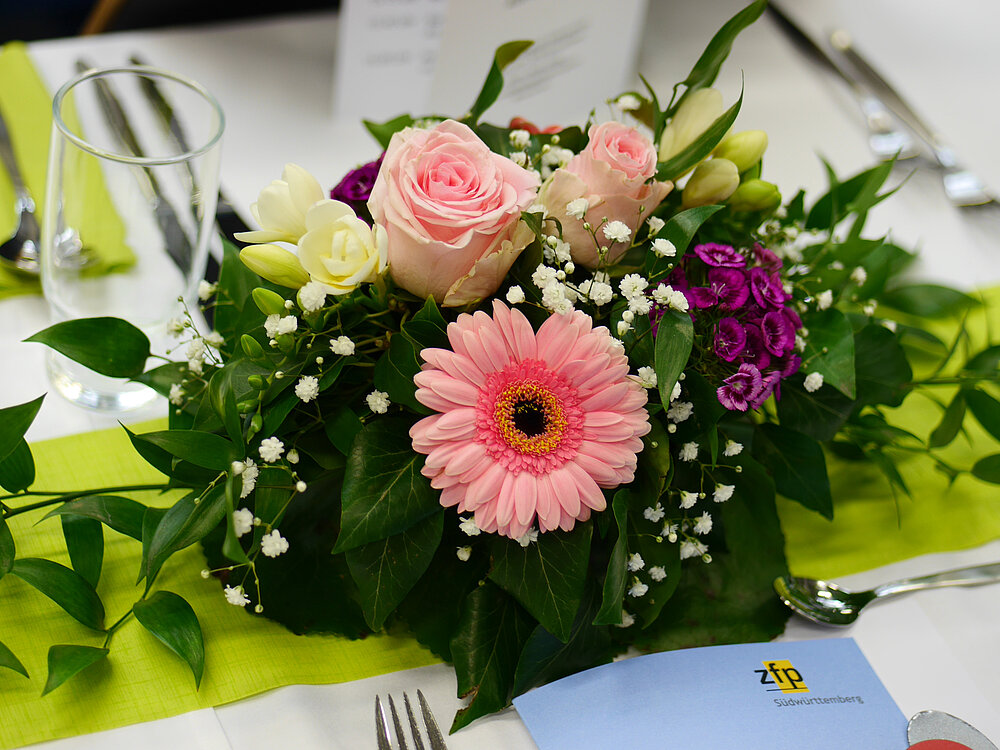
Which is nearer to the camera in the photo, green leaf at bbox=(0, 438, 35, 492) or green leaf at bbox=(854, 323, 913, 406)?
green leaf at bbox=(0, 438, 35, 492)

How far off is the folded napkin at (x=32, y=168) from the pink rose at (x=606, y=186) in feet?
0.90

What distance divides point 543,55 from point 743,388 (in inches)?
18.8

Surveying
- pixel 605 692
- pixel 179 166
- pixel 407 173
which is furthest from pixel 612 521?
pixel 179 166

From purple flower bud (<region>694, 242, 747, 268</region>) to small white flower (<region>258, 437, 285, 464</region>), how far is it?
245mm

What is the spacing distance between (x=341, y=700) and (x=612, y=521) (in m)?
0.18

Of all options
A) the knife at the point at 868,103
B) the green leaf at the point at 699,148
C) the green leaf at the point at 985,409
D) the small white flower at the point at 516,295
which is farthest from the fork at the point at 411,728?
the knife at the point at 868,103

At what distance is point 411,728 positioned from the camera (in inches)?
17.9

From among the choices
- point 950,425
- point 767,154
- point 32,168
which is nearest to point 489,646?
point 950,425

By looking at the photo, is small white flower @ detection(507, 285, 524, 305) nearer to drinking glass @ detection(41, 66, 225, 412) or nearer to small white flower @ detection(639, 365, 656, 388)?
small white flower @ detection(639, 365, 656, 388)

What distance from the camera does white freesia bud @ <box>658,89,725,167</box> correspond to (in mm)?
494

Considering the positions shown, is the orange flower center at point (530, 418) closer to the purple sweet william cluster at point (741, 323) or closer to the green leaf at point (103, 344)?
the purple sweet william cluster at point (741, 323)

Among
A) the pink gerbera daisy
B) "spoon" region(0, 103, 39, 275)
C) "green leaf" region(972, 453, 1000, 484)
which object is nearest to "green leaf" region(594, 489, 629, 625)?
the pink gerbera daisy

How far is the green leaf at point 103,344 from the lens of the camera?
1.54 ft

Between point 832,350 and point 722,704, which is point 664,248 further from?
point 722,704
